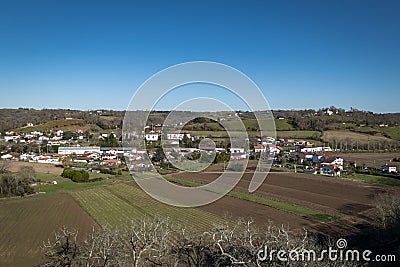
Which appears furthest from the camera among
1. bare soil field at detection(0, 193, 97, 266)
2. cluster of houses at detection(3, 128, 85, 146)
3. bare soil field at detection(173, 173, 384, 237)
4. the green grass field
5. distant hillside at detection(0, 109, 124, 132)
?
distant hillside at detection(0, 109, 124, 132)

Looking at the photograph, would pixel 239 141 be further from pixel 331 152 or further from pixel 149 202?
pixel 149 202

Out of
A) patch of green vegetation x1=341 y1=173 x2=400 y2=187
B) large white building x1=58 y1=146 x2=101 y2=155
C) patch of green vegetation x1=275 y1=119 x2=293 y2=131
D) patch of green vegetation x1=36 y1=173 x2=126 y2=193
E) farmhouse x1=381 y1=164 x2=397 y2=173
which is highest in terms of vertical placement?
patch of green vegetation x1=275 y1=119 x2=293 y2=131

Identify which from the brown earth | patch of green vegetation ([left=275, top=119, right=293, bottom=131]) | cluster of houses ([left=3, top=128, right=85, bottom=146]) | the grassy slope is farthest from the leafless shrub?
the grassy slope

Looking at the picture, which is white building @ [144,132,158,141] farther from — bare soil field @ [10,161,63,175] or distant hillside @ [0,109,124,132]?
distant hillside @ [0,109,124,132]

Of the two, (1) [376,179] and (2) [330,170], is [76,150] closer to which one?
(2) [330,170]

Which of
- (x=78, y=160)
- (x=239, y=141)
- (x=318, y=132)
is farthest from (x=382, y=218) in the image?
(x=318, y=132)

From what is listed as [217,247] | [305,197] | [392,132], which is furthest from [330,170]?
[392,132]

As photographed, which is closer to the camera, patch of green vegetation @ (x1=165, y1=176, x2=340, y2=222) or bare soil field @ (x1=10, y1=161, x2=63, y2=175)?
patch of green vegetation @ (x1=165, y1=176, x2=340, y2=222)
